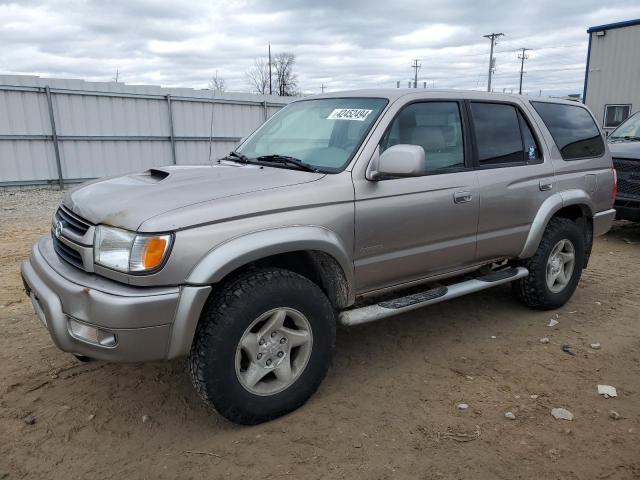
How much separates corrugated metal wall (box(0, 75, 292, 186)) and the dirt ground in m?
7.52

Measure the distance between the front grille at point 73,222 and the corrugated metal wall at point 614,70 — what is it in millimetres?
17794

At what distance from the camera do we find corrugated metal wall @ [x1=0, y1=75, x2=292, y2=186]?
11516 millimetres

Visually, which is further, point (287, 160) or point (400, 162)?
point (287, 160)

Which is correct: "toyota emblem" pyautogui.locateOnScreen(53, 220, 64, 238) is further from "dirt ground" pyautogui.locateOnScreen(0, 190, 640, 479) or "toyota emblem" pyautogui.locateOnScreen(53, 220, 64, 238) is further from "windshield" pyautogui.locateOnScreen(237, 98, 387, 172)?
"windshield" pyautogui.locateOnScreen(237, 98, 387, 172)

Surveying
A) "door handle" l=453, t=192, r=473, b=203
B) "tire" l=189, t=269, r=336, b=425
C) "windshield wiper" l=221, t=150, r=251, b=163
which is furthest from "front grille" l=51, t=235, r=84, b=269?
"door handle" l=453, t=192, r=473, b=203

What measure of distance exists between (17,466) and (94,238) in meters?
1.21

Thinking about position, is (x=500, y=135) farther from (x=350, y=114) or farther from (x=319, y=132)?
(x=319, y=132)

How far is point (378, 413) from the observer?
10.1ft

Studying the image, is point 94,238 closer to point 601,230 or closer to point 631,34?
point 601,230

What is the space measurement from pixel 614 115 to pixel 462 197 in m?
16.4

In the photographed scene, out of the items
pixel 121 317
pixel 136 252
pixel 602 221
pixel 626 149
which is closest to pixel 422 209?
pixel 136 252

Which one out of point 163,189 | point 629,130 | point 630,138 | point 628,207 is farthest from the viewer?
point 629,130

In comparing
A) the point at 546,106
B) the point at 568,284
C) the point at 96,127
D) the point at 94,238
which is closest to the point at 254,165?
the point at 94,238

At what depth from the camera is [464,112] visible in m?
3.87
